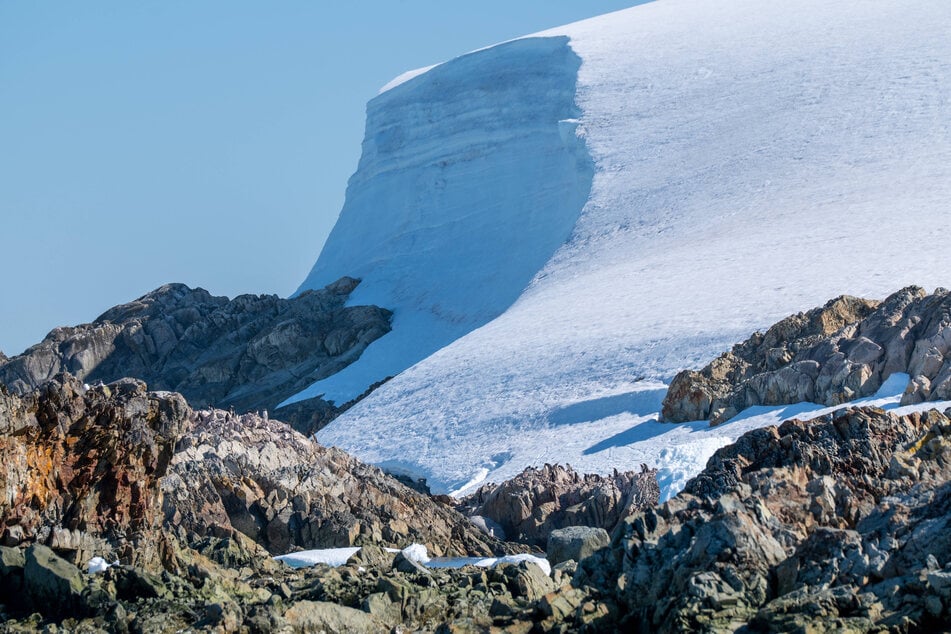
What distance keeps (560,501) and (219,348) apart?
28.2 m

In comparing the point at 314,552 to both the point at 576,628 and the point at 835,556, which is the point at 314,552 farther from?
the point at 835,556

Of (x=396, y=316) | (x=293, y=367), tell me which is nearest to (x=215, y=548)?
(x=293, y=367)

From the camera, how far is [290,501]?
2375cm

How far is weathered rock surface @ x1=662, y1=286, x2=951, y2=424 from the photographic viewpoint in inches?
1078

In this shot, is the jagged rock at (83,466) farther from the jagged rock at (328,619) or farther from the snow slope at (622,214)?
the snow slope at (622,214)

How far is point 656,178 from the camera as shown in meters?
53.0

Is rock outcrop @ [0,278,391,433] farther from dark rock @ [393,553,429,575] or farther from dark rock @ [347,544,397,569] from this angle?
dark rock @ [393,553,429,575]

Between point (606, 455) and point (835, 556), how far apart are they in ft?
58.5

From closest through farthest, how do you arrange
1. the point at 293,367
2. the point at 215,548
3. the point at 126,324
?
the point at 215,548 → the point at 293,367 → the point at 126,324

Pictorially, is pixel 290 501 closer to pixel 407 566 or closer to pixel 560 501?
pixel 560 501

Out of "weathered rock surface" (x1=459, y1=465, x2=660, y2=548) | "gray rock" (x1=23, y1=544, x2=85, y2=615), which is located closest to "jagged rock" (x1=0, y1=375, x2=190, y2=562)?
"gray rock" (x1=23, y1=544, x2=85, y2=615)

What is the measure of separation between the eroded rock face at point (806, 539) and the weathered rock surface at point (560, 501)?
9.48 meters

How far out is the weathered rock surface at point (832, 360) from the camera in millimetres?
27391

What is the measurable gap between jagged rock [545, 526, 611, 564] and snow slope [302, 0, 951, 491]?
313 cm
